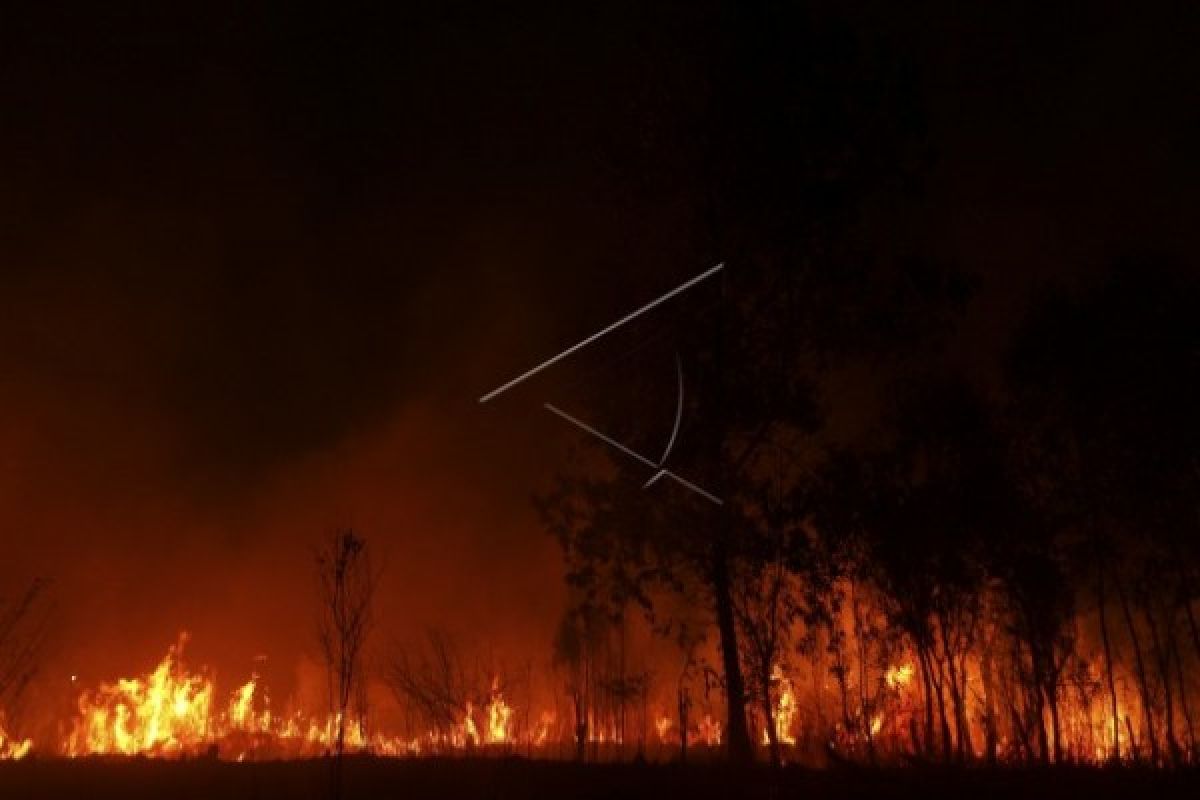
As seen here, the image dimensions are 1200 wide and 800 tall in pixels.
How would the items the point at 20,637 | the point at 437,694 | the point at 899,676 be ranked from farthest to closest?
the point at 20,637, the point at 899,676, the point at 437,694

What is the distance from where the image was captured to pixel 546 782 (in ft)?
51.5

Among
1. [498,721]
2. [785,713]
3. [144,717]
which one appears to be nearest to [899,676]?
[785,713]

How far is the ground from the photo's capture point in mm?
13547

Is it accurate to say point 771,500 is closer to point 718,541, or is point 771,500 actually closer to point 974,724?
point 718,541

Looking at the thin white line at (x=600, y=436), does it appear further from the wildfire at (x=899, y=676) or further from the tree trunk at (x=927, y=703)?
the wildfire at (x=899, y=676)

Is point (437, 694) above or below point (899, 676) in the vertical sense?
above

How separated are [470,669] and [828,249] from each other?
76.0 ft

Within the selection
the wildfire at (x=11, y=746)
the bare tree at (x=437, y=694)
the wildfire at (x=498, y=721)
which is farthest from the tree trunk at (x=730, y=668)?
the wildfire at (x=11, y=746)

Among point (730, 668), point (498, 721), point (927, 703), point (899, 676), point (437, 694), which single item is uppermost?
point (730, 668)

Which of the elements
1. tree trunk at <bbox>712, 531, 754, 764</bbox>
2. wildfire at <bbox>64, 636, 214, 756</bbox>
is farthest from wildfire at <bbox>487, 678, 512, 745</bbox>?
tree trunk at <bbox>712, 531, 754, 764</bbox>

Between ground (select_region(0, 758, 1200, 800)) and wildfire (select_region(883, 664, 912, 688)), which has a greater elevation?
wildfire (select_region(883, 664, 912, 688))

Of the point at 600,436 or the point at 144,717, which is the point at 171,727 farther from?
the point at 600,436

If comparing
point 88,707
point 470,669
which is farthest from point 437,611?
point 88,707

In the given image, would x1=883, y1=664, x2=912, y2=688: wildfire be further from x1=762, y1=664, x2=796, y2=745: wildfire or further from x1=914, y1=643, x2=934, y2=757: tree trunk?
x1=762, y1=664, x2=796, y2=745: wildfire
